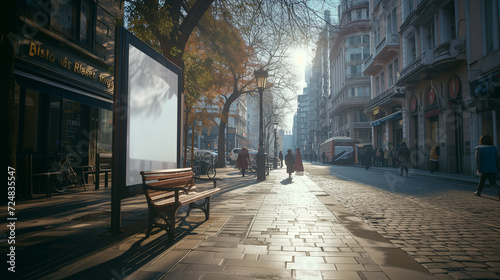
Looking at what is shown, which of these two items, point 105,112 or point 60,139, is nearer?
point 60,139

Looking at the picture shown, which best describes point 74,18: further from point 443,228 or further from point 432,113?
point 432,113

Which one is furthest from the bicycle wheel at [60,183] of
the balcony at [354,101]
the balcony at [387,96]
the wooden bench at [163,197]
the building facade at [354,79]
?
the balcony at [354,101]

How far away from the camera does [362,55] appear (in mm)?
52031

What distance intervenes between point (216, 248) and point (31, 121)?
838 centimetres

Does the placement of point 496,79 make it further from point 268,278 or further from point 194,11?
point 268,278

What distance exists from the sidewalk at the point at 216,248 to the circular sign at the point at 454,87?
595 inches

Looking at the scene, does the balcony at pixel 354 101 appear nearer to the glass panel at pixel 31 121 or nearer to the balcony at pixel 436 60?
the balcony at pixel 436 60

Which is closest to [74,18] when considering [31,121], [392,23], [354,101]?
[31,121]

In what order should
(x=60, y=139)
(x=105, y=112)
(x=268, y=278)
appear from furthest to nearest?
(x=105, y=112) → (x=60, y=139) → (x=268, y=278)

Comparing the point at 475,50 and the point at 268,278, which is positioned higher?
the point at 475,50

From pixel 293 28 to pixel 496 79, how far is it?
36.1ft

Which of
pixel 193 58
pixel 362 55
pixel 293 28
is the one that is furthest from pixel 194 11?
pixel 362 55

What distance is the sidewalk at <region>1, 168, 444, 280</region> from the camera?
119 inches

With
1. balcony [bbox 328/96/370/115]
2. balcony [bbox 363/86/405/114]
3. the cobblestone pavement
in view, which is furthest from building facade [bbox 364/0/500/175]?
balcony [bbox 328/96/370/115]
